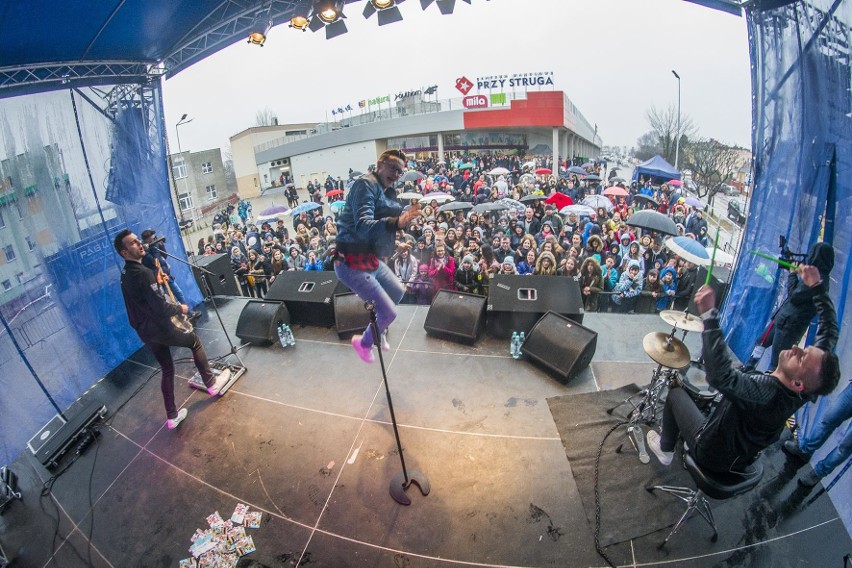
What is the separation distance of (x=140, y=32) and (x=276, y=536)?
6402mm

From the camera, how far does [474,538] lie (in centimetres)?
285

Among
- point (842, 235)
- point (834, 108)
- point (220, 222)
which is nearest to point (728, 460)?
point (842, 235)

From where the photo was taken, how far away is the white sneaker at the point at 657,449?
3.18 metres

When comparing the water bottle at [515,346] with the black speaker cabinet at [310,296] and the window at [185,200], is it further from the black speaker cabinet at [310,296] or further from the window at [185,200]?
the window at [185,200]

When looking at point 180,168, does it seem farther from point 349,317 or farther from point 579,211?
point 349,317

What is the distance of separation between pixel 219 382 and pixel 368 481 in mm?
2594

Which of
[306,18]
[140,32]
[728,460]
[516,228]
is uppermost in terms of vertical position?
[306,18]

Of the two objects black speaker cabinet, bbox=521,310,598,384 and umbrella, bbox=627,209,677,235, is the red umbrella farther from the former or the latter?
black speaker cabinet, bbox=521,310,598,384

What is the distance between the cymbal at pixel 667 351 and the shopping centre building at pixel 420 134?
26418 millimetres

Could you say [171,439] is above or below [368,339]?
below

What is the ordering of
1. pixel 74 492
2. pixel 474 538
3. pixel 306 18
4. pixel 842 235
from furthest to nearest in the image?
pixel 306 18
pixel 74 492
pixel 842 235
pixel 474 538

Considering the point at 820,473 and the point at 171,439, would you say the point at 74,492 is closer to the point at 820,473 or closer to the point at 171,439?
the point at 171,439

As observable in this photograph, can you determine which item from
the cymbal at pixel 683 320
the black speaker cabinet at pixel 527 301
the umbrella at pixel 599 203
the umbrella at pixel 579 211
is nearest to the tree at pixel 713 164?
the umbrella at pixel 599 203

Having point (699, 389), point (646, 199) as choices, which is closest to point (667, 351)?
point (699, 389)
